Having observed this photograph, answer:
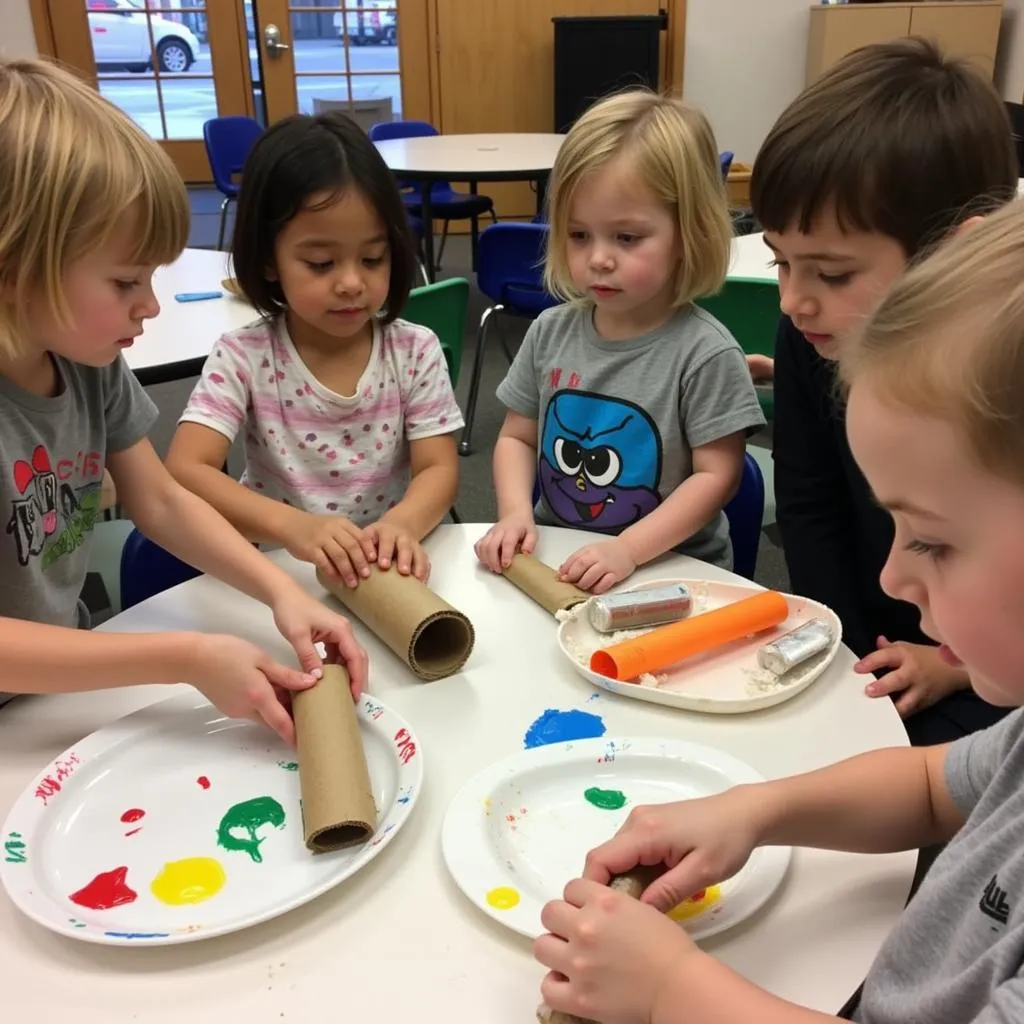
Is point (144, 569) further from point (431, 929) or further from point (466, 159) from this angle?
point (466, 159)

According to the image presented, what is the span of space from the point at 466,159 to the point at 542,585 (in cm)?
357

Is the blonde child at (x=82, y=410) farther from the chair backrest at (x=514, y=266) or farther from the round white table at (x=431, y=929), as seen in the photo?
the chair backrest at (x=514, y=266)

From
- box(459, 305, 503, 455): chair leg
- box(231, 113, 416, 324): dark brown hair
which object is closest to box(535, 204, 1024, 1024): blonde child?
box(231, 113, 416, 324): dark brown hair

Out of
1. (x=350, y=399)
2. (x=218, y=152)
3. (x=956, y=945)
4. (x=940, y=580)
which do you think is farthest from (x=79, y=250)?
(x=218, y=152)

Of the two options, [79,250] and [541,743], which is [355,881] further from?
[79,250]

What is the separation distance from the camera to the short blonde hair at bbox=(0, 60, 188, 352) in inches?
36.4

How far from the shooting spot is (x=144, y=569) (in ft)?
4.66

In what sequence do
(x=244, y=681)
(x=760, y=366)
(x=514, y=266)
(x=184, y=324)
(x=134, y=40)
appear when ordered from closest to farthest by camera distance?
1. (x=244, y=681)
2. (x=760, y=366)
3. (x=184, y=324)
4. (x=514, y=266)
5. (x=134, y=40)

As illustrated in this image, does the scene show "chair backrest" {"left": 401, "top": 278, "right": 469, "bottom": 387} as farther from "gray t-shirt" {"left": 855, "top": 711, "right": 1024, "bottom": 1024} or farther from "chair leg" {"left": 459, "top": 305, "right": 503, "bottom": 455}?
"gray t-shirt" {"left": 855, "top": 711, "right": 1024, "bottom": 1024}

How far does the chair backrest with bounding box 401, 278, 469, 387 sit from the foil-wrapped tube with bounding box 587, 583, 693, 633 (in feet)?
3.86

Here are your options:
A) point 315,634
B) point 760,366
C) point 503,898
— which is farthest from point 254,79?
point 503,898

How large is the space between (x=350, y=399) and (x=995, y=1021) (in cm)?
124

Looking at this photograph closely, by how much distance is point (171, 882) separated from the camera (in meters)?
0.74

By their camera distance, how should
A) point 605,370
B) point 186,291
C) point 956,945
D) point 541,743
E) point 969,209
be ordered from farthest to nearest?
point 186,291
point 605,370
point 969,209
point 541,743
point 956,945
